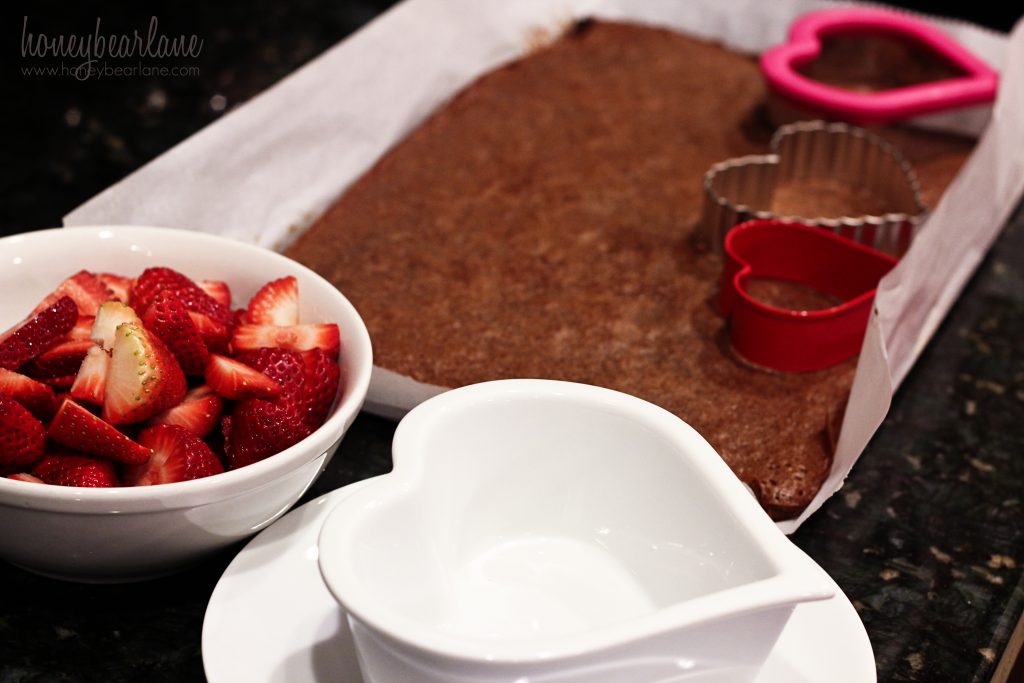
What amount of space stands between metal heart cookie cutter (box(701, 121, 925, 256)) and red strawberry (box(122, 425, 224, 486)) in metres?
0.63

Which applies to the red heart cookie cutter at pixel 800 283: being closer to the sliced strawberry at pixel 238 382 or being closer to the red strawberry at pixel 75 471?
the sliced strawberry at pixel 238 382

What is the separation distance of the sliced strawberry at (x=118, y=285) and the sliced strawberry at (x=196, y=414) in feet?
0.50

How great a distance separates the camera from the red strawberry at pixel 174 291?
32.3 inches

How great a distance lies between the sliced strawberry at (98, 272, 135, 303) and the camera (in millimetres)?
886

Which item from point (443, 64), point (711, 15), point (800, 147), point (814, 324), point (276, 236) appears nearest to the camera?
point (814, 324)

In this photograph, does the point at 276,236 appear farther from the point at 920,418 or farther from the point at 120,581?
the point at 920,418

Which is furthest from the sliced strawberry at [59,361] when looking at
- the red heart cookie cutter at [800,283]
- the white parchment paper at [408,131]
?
the red heart cookie cutter at [800,283]

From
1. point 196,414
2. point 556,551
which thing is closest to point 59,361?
point 196,414

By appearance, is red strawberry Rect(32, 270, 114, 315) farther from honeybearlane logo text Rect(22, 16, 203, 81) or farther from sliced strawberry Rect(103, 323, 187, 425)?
honeybearlane logo text Rect(22, 16, 203, 81)

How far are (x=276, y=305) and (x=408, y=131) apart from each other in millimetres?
590

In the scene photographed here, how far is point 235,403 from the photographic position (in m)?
0.79

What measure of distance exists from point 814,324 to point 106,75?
3.52 feet

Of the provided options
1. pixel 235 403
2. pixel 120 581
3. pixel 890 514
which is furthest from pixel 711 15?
pixel 120 581

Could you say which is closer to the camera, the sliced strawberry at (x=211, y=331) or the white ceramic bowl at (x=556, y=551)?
the white ceramic bowl at (x=556, y=551)
